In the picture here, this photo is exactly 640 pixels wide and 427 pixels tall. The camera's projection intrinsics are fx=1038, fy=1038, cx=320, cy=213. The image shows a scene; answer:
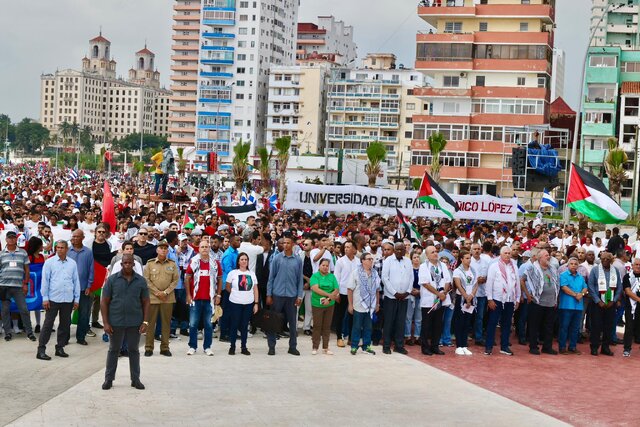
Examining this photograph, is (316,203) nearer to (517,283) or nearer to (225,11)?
(517,283)

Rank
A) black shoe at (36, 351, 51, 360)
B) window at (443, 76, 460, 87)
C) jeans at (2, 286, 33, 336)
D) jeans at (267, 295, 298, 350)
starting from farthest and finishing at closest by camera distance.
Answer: window at (443, 76, 460, 87) < jeans at (267, 295, 298, 350) < jeans at (2, 286, 33, 336) < black shoe at (36, 351, 51, 360)

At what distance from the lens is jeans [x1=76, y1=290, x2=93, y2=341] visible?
1531 cm

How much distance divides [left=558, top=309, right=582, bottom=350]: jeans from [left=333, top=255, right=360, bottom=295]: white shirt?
12.3 ft

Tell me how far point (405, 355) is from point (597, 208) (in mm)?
7306

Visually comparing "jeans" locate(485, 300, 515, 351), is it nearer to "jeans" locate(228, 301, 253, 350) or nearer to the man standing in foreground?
"jeans" locate(228, 301, 253, 350)

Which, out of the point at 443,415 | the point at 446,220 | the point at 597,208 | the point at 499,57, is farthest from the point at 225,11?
the point at 443,415

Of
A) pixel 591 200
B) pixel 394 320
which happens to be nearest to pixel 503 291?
pixel 394 320

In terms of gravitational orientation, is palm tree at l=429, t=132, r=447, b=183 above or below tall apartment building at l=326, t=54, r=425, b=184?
below

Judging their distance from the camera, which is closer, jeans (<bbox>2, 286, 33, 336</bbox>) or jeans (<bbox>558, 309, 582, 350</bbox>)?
jeans (<bbox>2, 286, 33, 336</bbox>)

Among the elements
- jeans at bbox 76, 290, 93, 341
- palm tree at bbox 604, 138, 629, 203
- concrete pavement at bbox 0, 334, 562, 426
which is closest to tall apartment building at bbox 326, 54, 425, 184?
palm tree at bbox 604, 138, 629, 203

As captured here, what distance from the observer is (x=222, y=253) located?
54.7ft

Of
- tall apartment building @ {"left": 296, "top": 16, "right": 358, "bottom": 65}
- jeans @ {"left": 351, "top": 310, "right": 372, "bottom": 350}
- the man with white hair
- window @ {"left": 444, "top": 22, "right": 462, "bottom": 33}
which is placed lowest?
jeans @ {"left": 351, "top": 310, "right": 372, "bottom": 350}

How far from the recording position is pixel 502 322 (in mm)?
16781

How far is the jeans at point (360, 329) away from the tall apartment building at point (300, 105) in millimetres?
112446
